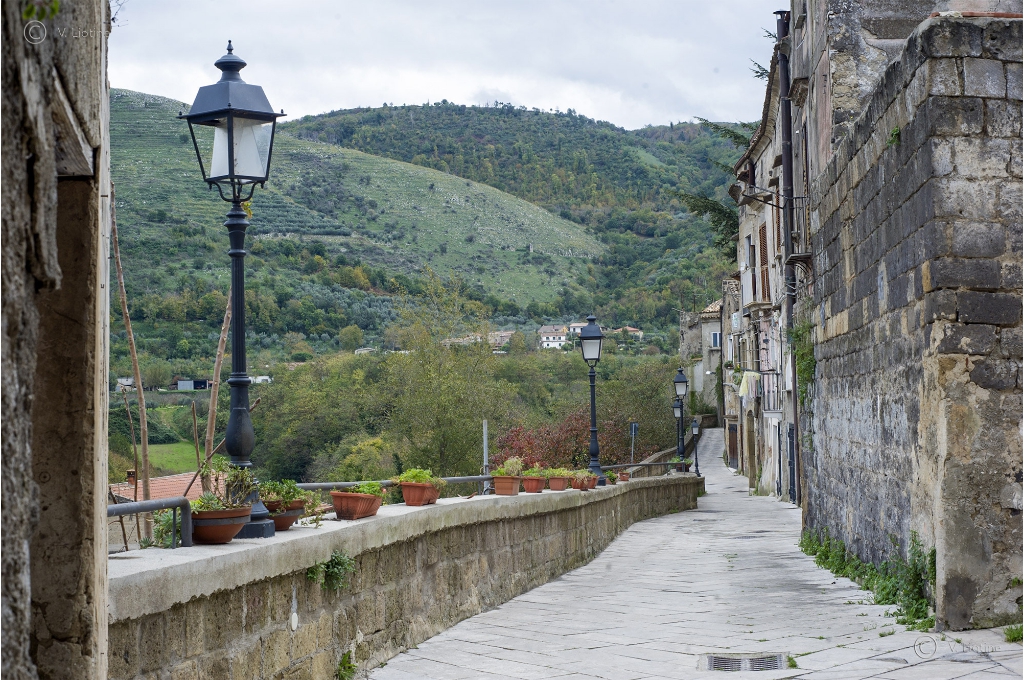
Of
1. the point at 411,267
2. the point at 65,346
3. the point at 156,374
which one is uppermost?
the point at 411,267

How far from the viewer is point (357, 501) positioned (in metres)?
6.39

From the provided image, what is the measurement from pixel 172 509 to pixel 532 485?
7459 millimetres

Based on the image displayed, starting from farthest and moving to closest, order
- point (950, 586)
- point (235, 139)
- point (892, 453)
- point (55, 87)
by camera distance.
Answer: point (892, 453), point (950, 586), point (235, 139), point (55, 87)

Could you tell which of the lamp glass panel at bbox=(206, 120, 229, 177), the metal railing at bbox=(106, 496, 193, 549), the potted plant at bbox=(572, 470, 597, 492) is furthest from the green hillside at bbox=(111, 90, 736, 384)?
the metal railing at bbox=(106, 496, 193, 549)

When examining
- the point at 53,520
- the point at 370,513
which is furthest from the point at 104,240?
the point at 370,513

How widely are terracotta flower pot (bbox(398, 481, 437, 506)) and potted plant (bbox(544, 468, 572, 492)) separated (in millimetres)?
4957

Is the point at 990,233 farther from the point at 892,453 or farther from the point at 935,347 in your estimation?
the point at 892,453

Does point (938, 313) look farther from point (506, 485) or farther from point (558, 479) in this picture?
point (558, 479)

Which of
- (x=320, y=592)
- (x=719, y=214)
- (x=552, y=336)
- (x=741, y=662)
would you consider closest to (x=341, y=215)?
(x=552, y=336)

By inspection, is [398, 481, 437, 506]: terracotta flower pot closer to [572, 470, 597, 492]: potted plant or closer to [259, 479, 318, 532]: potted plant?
[259, 479, 318, 532]: potted plant

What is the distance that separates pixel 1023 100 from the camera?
6613mm

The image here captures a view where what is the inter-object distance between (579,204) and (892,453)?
106 metres

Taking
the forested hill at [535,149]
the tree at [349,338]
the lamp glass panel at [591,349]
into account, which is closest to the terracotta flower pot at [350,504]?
the lamp glass panel at [591,349]

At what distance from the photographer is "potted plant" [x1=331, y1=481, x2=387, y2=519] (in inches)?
251
